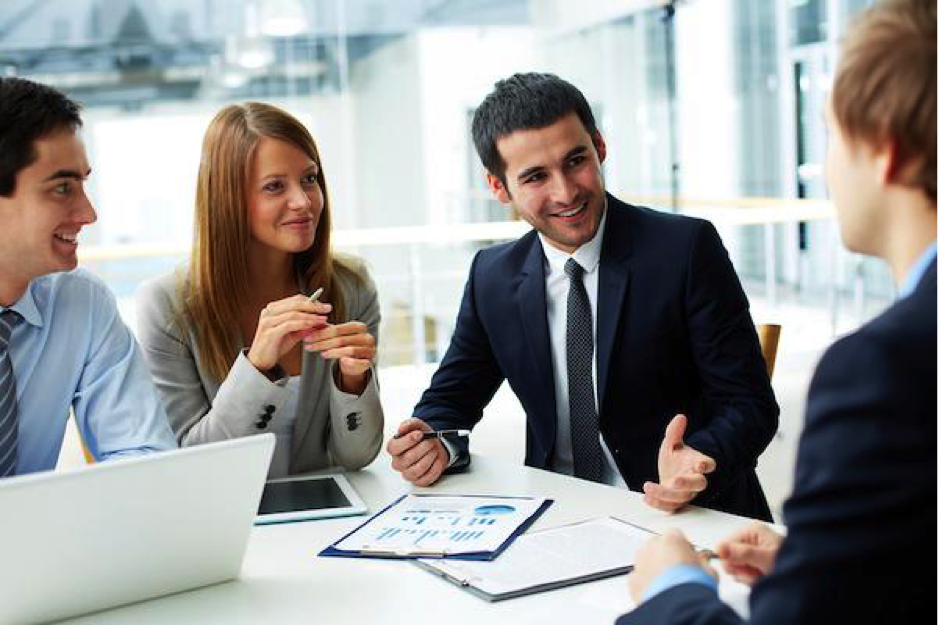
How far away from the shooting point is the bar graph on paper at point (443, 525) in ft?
5.45

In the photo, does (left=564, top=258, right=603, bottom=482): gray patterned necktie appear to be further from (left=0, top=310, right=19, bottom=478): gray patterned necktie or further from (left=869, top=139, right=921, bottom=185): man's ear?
(left=869, top=139, right=921, bottom=185): man's ear

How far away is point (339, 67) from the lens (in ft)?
22.8

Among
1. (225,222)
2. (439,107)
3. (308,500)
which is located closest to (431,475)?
(308,500)

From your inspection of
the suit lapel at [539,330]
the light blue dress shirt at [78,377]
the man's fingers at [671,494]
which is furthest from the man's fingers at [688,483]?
the light blue dress shirt at [78,377]

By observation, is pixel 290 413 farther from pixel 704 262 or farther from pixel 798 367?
pixel 798 367

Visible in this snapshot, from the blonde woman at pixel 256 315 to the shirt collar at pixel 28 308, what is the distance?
0.31 m

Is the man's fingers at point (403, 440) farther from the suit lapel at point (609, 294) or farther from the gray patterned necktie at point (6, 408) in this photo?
the gray patterned necktie at point (6, 408)

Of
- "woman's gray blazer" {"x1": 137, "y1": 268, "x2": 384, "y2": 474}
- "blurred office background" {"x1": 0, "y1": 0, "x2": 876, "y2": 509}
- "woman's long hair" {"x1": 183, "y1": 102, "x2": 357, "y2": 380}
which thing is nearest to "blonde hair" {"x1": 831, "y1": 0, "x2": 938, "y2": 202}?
"woman's gray blazer" {"x1": 137, "y1": 268, "x2": 384, "y2": 474}

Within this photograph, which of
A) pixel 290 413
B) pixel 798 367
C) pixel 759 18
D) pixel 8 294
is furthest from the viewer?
pixel 759 18

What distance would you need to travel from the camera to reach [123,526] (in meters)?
1.39

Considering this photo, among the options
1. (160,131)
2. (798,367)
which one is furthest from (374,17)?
(798,367)

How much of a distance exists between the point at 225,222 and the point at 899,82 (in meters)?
1.72

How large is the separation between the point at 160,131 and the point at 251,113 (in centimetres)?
444

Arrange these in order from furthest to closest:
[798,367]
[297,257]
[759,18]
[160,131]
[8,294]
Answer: [759,18] → [160,131] → [798,367] → [297,257] → [8,294]
